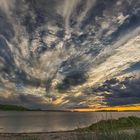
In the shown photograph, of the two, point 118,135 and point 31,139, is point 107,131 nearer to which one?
point 118,135

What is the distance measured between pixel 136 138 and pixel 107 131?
889mm

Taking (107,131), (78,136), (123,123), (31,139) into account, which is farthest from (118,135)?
(123,123)

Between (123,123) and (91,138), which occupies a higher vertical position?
(123,123)

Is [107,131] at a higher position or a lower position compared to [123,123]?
lower

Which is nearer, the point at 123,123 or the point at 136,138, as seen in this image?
the point at 136,138

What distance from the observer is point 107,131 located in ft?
31.6

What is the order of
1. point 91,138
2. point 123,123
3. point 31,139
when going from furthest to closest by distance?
point 123,123, point 31,139, point 91,138

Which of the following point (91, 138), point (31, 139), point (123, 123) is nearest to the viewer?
point (91, 138)

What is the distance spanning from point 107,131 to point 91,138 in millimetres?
514

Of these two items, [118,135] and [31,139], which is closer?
[118,135]

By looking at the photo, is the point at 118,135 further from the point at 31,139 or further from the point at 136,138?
the point at 31,139

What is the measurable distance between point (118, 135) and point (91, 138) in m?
0.80

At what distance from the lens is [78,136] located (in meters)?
9.90

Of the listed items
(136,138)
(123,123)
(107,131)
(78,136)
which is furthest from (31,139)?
(123,123)
